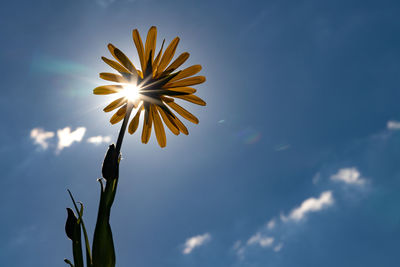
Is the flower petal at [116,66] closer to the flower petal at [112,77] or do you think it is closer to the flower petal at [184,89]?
the flower petal at [112,77]

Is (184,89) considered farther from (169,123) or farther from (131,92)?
(131,92)

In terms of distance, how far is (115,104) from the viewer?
3111 millimetres

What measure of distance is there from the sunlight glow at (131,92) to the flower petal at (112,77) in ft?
0.22

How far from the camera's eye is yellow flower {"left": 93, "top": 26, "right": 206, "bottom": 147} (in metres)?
2.81

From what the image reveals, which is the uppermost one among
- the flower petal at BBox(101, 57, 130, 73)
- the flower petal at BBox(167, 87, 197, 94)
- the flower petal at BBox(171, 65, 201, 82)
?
the flower petal at BBox(101, 57, 130, 73)

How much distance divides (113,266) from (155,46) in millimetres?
2045

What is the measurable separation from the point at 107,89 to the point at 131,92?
27 centimetres

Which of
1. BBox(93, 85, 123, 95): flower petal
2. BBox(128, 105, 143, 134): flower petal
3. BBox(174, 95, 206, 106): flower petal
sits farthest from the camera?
BBox(128, 105, 143, 134): flower petal

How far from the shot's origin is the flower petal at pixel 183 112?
3.21 metres

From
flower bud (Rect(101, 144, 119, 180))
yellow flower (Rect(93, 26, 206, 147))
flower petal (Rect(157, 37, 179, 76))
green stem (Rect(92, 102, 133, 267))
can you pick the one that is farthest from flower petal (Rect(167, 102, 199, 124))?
green stem (Rect(92, 102, 133, 267))

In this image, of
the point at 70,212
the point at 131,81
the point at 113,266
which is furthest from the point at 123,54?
the point at 113,266

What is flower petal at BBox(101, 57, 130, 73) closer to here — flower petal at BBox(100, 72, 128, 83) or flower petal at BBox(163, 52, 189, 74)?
flower petal at BBox(100, 72, 128, 83)

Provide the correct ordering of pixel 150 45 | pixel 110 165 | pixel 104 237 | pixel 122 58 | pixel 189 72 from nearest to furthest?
pixel 104 237
pixel 110 165
pixel 122 58
pixel 150 45
pixel 189 72

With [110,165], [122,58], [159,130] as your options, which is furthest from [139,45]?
[110,165]
